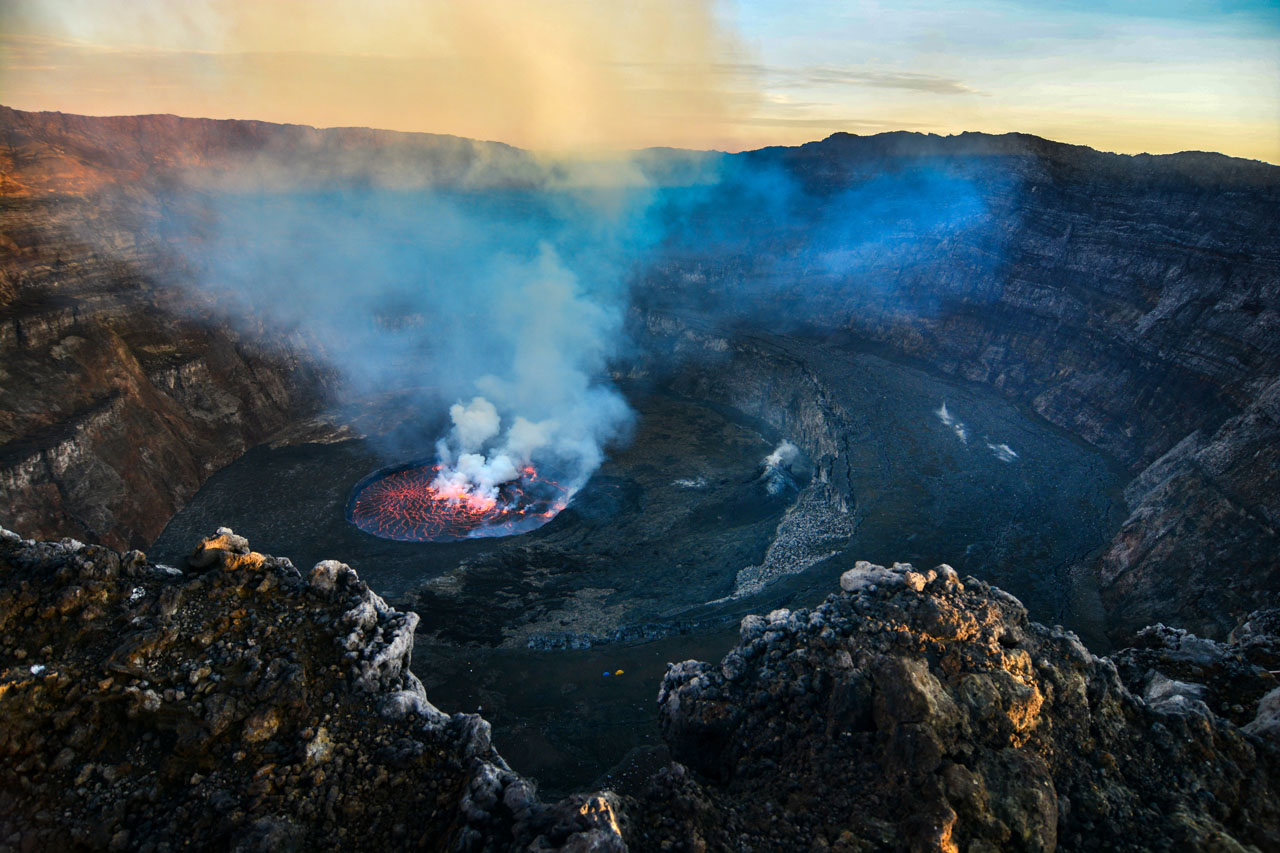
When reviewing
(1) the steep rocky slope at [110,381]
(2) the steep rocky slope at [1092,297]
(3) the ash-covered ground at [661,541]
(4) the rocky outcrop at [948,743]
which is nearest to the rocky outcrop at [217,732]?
(4) the rocky outcrop at [948,743]

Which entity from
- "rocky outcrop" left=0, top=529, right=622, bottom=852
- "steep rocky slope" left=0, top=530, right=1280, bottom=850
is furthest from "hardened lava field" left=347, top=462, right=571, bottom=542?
"rocky outcrop" left=0, top=529, right=622, bottom=852

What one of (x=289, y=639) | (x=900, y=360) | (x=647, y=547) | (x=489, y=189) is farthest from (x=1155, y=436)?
(x=489, y=189)

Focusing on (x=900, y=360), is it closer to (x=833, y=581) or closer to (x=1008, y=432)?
(x=1008, y=432)

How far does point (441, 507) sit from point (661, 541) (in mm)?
12446

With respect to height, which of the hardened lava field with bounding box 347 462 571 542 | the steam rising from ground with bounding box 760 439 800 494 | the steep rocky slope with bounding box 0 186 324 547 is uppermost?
the steep rocky slope with bounding box 0 186 324 547

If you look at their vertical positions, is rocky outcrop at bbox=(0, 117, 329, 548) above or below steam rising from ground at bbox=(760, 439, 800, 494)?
above

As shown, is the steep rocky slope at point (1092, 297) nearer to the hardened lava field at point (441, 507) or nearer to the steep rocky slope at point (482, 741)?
the steep rocky slope at point (482, 741)

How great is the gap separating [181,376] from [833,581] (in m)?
38.3

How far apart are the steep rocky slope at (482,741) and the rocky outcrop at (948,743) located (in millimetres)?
38

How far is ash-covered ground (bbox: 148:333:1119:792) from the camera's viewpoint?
65.7ft

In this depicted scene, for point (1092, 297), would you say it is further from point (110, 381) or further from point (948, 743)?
point (110, 381)

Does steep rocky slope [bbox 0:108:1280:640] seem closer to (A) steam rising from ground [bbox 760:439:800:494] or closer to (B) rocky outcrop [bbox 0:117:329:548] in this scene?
(B) rocky outcrop [bbox 0:117:329:548]

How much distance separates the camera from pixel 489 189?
77.8 metres

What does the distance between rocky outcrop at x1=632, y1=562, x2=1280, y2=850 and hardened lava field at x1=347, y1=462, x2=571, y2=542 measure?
795 inches
